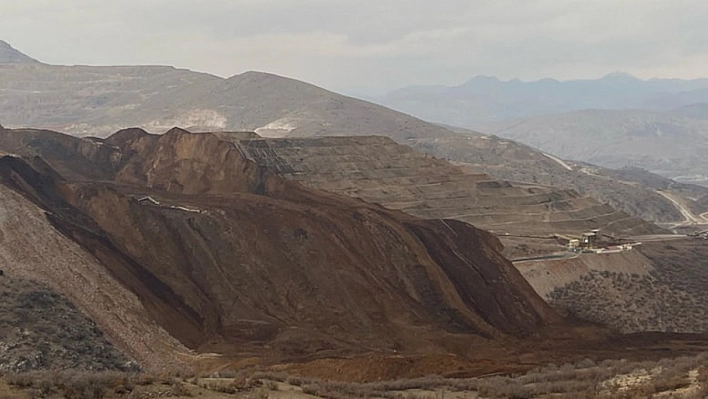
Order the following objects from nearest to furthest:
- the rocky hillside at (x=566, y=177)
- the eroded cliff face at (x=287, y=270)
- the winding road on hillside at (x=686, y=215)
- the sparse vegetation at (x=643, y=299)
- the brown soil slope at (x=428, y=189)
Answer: the eroded cliff face at (x=287, y=270)
the sparse vegetation at (x=643, y=299)
the brown soil slope at (x=428, y=189)
the winding road on hillside at (x=686, y=215)
the rocky hillside at (x=566, y=177)

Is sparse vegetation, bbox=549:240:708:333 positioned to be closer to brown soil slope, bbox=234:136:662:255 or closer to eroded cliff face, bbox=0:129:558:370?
eroded cliff face, bbox=0:129:558:370

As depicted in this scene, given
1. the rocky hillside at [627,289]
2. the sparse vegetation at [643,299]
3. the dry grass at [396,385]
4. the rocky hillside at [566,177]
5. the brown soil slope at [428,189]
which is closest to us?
the dry grass at [396,385]

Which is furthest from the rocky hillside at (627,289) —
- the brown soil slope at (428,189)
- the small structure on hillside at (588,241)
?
the brown soil slope at (428,189)

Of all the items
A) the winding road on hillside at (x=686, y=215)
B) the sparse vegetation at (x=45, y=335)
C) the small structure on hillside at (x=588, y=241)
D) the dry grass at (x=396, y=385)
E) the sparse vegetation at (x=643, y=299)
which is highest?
the dry grass at (x=396, y=385)

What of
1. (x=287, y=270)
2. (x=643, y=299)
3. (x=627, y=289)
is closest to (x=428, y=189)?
(x=627, y=289)

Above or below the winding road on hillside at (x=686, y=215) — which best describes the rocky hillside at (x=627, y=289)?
above

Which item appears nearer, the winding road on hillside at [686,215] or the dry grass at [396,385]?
the dry grass at [396,385]

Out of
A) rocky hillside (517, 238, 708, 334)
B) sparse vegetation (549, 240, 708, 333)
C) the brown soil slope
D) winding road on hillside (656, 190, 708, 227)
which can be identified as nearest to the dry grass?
sparse vegetation (549, 240, 708, 333)

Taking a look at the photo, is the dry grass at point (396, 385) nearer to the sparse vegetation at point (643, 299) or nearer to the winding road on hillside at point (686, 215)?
the sparse vegetation at point (643, 299)

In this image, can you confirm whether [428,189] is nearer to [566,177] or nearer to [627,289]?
[627,289]

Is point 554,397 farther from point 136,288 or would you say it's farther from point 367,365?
point 136,288
